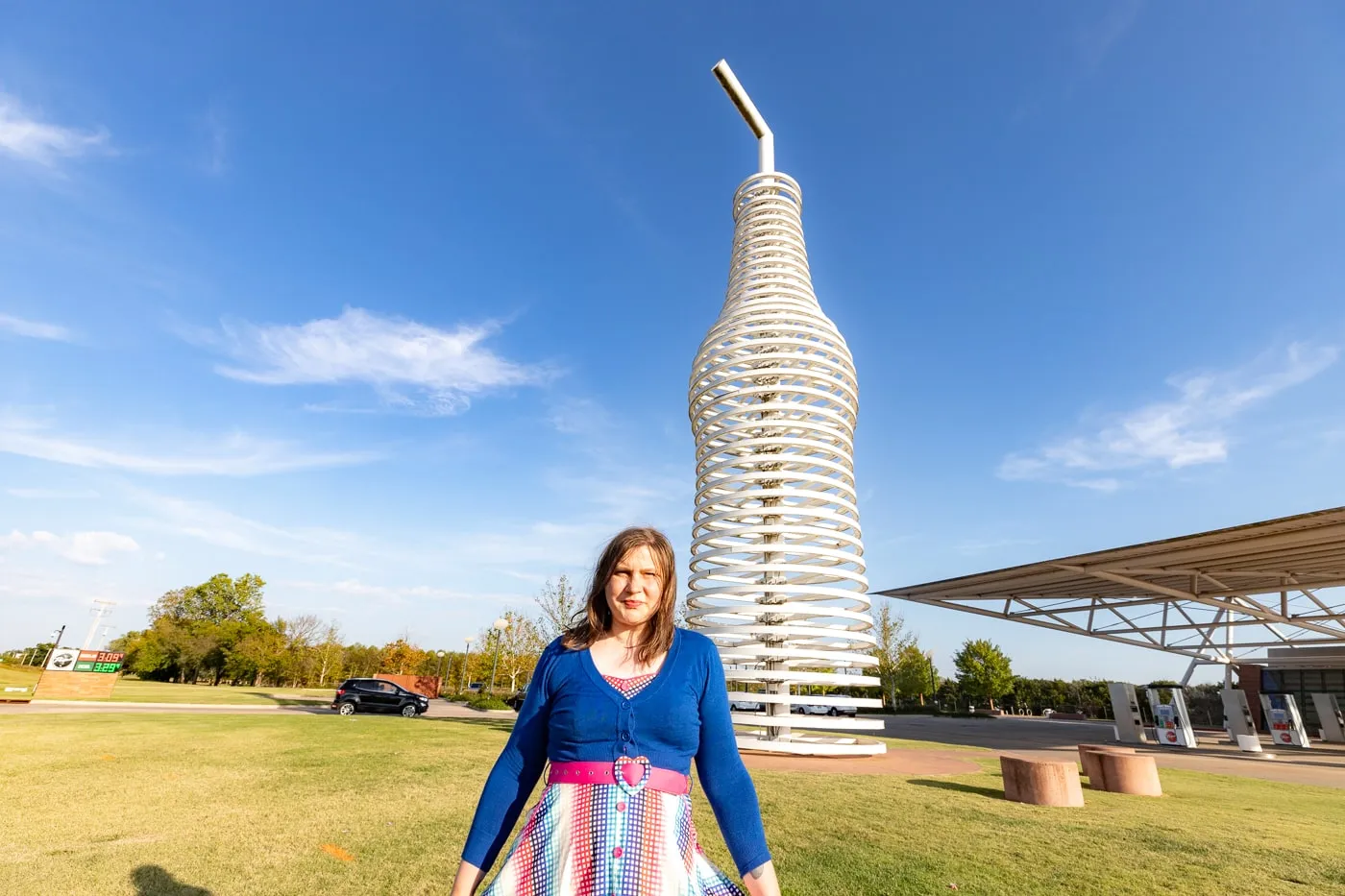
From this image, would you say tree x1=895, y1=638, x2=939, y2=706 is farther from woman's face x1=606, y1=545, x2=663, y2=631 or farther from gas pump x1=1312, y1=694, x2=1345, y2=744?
woman's face x1=606, y1=545, x2=663, y2=631

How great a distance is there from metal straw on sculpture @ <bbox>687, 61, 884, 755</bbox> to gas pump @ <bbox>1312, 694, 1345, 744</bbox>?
21.3 metres

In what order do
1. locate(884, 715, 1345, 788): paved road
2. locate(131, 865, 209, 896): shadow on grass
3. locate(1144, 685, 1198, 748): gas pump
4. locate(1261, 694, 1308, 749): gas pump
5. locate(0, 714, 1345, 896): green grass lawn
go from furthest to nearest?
locate(1261, 694, 1308, 749): gas pump, locate(1144, 685, 1198, 748): gas pump, locate(884, 715, 1345, 788): paved road, locate(0, 714, 1345, 896): green grass lawn, locate(131, 865, 209, 896): shadow on grass

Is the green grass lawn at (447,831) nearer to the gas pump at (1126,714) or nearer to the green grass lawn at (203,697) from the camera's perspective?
the gas pump at (1126,714)

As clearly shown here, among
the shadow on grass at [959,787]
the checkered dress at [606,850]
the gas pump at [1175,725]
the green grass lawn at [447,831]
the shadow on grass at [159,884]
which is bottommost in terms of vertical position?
the shadow on grass at [159,884]

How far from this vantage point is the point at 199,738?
36.4 feet

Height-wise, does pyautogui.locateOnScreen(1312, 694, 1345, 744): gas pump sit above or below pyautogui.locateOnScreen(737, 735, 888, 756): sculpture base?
above

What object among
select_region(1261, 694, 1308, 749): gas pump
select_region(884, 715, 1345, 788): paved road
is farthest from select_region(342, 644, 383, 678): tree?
select_region(1261, 694, 1308, 749): gas pump

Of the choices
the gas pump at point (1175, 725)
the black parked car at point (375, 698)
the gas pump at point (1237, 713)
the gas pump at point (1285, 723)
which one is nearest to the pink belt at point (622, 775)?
the black parked car at point (375, 698)

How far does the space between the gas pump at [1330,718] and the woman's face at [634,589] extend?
1278 inches

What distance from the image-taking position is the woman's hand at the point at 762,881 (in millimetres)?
1758

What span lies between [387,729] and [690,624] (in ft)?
22.8

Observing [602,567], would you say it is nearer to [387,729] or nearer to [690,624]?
[690,624]

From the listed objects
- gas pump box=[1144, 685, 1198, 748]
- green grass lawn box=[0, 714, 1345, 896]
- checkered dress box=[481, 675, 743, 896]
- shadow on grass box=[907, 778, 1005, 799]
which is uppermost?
gas pump box=[1144, 685, 1198, 748]

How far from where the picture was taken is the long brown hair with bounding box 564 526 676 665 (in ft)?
6.52
